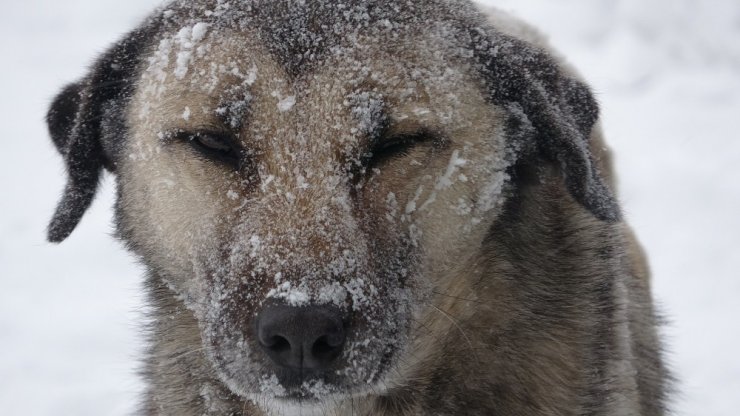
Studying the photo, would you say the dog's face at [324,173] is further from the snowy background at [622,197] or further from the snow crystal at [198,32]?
the snowy background at [622,197]

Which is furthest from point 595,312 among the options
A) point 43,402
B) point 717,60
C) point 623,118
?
point 717,60

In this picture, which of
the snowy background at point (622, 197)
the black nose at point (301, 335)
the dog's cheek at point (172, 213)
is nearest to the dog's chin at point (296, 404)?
the black nose at point (301, 335)

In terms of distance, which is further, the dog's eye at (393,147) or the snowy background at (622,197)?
the snowy background at (622,197)

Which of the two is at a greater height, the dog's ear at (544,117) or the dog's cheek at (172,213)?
the dog's ear at (544,117)

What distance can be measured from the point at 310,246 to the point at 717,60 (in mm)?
6503

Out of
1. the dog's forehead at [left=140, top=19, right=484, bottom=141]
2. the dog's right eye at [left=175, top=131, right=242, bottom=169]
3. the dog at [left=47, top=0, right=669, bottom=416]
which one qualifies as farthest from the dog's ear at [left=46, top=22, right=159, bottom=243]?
the dog's right eye at [left=175, top=131, right=242, bottom=169]

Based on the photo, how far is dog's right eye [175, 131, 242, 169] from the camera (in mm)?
2430

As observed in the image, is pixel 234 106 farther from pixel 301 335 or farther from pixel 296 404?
pixel 296 404

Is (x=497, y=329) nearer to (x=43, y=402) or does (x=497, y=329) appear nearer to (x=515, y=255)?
(x=515, y=255)

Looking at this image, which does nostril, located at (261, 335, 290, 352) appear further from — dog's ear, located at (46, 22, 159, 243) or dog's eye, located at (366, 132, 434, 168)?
dog's ear, located at (46, 22, 159, 243)

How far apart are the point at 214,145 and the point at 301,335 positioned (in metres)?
0.69

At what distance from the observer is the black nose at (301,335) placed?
2.07m

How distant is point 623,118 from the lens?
719cm

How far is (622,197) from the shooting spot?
565 cm
